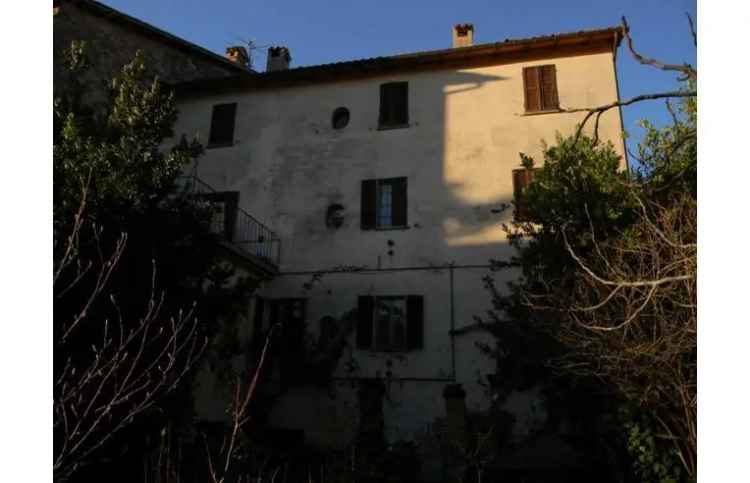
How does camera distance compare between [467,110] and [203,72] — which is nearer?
[467,110]

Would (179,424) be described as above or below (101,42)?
below

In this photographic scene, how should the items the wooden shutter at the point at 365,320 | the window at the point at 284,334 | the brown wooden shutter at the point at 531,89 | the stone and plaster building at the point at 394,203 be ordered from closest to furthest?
the stone and plaster building at the point at 394,203 < the window at the point at 284,334 < the wooden shutter at the point at 365,320 < the brown wooden shutter at the point at 531,89

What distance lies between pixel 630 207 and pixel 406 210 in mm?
5875

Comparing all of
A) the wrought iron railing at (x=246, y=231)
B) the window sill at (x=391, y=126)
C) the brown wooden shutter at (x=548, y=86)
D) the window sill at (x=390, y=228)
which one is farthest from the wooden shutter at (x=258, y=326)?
the brown wooden shutter at (x=548, y=86)

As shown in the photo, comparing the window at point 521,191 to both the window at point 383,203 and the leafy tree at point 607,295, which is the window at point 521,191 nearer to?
the leafy tree at point 607,295

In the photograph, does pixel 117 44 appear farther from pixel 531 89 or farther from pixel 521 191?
pixel 521 191

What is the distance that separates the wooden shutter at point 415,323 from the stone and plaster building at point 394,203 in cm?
4

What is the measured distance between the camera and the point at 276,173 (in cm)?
1602

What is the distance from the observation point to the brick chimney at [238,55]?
21875mm

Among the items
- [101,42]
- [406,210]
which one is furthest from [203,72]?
[406,210]

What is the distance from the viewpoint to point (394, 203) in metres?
14.8
